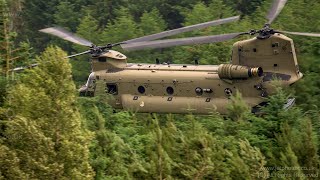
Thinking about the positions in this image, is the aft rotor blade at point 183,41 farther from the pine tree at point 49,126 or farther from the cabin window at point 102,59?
the pine tree at point 49,126

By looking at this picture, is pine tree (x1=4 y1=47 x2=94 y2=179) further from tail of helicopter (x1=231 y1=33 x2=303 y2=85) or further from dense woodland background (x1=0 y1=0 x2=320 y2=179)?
tail of helicopter (x1=231 y1=33 x2=303 y2=85)

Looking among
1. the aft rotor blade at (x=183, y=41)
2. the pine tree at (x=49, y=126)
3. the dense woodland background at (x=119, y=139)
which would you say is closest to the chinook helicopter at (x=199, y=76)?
the aft rotor blade at (x=183, y=41)

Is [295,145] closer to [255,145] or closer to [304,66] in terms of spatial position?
[255,145]

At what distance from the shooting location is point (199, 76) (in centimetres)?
2855

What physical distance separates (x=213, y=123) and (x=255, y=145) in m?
2.38

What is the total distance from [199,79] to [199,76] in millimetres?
142

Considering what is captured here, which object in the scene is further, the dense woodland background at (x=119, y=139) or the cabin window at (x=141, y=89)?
the cabin window at (x=141, y=89)

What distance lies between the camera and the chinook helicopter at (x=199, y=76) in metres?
27.3

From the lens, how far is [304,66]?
107 ft

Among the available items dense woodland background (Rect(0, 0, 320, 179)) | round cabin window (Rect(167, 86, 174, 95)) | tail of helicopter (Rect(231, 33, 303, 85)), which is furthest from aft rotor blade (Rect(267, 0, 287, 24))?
round cabin window (Rect(167, 86, 174, 95))

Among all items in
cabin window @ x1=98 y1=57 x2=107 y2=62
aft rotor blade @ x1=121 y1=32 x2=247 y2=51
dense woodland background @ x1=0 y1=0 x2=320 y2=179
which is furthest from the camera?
cabin window @ x1=98 y1=57 x2=107 y2=62

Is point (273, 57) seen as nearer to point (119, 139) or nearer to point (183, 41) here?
point (183, 41)

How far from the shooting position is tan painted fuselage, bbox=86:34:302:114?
90.0 feet

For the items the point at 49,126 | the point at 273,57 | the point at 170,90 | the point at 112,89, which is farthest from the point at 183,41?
the point at 49,126
